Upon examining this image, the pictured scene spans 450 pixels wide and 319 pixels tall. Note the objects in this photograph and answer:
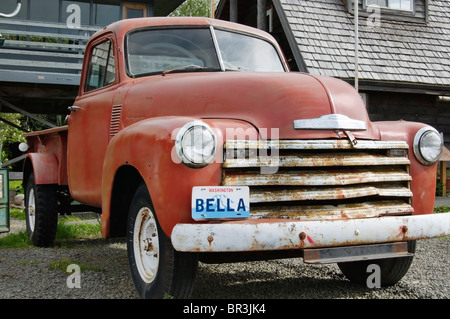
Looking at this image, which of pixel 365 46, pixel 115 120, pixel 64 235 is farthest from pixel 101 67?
pixel 365 46

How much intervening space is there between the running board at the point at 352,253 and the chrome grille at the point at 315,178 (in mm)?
178

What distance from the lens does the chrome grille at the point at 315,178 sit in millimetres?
2906

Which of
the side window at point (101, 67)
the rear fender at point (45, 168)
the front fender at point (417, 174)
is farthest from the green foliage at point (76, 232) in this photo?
the front fender at point (417, 174)

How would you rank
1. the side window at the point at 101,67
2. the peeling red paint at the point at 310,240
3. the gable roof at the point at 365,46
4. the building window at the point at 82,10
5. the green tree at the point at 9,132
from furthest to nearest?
the green tree at the point at 9,132, the building window at the point at 82,10, the gable roof at the point at 365,46, the side window at the point at 101,67, the peeling red paint at the point at 310,240

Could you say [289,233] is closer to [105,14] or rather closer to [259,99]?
[259,99]

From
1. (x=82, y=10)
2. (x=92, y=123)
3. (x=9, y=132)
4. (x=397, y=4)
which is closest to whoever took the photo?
(x=92, y=123)

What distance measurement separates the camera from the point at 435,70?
11.9 metres

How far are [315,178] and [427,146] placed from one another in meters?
0.97

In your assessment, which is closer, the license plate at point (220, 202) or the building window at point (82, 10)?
the license plate at point (220, 202)

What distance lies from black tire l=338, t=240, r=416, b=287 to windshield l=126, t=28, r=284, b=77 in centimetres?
168

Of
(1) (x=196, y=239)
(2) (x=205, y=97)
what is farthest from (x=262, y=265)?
(1) (x=196, y=239)

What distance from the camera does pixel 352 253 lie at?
9.86 ft

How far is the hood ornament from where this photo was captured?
3.13 metres

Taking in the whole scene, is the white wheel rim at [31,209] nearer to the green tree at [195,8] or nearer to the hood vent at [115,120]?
the hood vent at [115,120]
